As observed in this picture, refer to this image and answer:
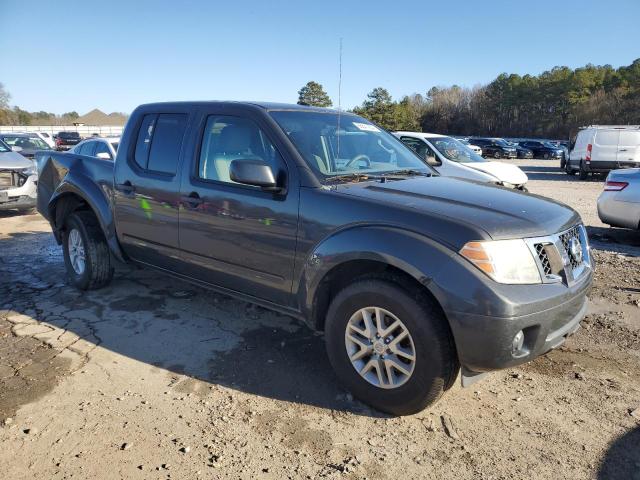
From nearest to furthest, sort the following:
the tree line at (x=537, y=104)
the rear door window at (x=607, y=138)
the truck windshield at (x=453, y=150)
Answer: the truck windshield at (x=453, y=150) → the rear door window at (x=607, y=138) → the tree line at (x=537, y=104)

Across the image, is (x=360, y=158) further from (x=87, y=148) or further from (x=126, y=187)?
(x=87, y=148)

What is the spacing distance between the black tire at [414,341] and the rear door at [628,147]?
19.2 meters

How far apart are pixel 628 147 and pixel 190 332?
19344 millimetres

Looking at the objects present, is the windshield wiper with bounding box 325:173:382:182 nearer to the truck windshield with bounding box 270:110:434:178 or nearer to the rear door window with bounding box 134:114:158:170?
the truck windshield with bounding box 270:110:434:178

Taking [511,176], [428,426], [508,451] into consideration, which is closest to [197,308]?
[428,426]

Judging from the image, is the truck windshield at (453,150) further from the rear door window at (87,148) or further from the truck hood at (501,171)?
the rear door window at (87,148)

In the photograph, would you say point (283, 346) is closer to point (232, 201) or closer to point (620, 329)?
point (232, 201)

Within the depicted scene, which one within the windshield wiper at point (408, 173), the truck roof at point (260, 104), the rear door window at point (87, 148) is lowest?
the rear door window at point (87, 148)

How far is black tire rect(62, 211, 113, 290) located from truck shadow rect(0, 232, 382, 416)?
133 mm

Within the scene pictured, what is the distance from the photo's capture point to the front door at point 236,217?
11.2 feet

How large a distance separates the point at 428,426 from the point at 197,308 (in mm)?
2643

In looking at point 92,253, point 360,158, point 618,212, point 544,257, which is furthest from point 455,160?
point 544,257

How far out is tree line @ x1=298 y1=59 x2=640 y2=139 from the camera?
66938mm

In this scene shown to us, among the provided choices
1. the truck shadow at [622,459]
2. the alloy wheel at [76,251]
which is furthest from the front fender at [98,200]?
the truck shadow at [622,459]
